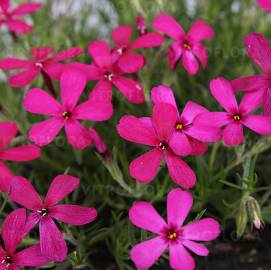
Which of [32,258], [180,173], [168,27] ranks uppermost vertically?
[168,27]

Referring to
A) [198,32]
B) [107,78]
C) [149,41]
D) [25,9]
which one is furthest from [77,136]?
[25,9]

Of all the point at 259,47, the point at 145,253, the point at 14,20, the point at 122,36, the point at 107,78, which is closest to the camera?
the point at 145,253

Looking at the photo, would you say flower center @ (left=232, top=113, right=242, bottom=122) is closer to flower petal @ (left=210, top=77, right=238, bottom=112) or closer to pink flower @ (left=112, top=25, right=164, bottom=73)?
flower petal @ (left=210, top=77, right=238, bottom=112)

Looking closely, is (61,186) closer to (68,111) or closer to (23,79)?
(68,111)

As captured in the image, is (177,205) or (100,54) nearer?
(177,205)

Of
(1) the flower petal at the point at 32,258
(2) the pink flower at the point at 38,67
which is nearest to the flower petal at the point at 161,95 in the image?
(2) the pink flower at the point at 38,67

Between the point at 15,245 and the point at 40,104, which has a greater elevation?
the point at 40,104
